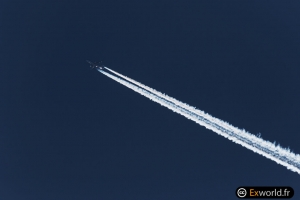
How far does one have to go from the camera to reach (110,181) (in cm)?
10762

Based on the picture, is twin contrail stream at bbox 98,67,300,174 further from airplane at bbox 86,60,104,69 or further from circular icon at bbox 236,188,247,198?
circular icon at bbox 236,188,247,198

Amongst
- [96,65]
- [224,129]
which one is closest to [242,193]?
[224,129]

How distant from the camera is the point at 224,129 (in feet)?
278

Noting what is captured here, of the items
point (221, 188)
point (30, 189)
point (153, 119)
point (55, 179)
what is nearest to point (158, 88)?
point (153, 119)

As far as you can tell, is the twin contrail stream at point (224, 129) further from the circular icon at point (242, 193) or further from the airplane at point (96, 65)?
the circular icon at point (242, 193)

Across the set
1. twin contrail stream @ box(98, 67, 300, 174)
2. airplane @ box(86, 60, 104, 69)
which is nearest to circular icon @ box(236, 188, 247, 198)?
twin contrail stream @ box(98, 67, 300, 174)

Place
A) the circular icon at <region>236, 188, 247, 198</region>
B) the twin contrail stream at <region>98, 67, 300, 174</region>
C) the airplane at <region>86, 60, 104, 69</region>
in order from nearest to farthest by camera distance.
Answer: the twin contrail stream at <region>98, 67, 300, 174</region> < the circular icon at <region>236, 188, 247, 198</region> < the airplane at <region>86, 60, 104, 69</region>

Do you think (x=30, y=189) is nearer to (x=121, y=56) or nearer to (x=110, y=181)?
(x=110, y=181)

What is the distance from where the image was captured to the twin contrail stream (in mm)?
75550

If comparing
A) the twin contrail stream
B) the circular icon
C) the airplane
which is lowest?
the circular icon

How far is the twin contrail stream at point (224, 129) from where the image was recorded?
248 feet

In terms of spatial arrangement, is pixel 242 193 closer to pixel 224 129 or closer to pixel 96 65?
pixel 224 129

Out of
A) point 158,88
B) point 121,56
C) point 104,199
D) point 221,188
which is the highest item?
point 121,56

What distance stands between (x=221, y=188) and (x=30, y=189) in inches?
2416
